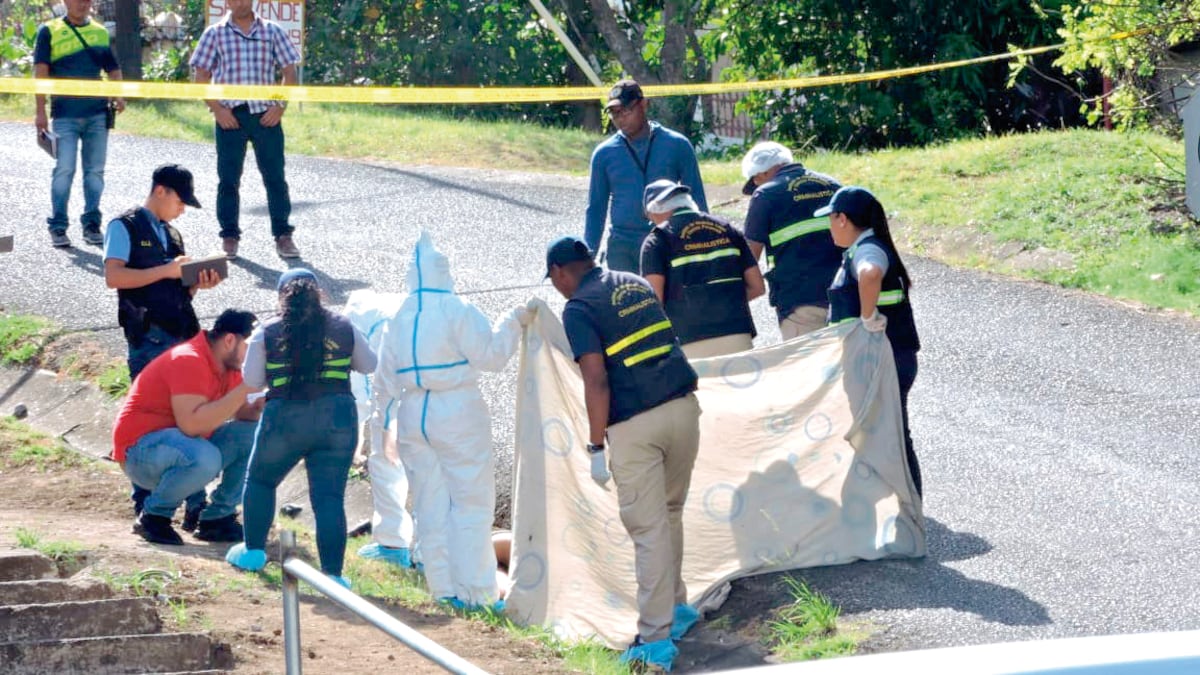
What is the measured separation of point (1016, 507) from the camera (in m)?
8.05

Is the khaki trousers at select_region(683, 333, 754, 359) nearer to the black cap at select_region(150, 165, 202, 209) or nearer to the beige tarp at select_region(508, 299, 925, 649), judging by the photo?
the beige tarp at select_region(508, 299, 925, 649)

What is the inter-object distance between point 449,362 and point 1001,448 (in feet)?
10.6

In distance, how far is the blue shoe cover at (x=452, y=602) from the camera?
7.58 metres

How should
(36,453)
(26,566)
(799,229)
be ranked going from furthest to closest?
(36,453), (799,229), (26,566)

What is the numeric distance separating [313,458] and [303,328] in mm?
618

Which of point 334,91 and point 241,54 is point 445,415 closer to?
point 241,54

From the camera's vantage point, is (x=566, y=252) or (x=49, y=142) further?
(x=49, y=142)

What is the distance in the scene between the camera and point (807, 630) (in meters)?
6.84

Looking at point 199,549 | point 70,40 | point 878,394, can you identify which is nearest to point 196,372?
point 199,549

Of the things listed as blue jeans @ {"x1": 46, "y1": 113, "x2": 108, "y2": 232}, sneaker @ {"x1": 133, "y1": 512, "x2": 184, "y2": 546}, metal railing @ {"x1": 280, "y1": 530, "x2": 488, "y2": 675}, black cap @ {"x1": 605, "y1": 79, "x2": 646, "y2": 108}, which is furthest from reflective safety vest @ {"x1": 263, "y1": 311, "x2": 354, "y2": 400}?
blue jeans @ {"x1": 46, "y1": 113, "x2": 108, "y2": 232}

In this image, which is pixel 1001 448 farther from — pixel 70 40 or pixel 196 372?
pixel 70 40

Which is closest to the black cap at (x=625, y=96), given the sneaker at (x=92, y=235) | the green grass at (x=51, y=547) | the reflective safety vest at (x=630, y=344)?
the reflective safety vest at (x=630, y=344)

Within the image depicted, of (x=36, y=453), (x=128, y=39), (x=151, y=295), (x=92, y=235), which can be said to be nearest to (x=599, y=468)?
(x=151, y=295)

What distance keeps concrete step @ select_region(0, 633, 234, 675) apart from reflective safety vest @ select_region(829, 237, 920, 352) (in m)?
3.15
